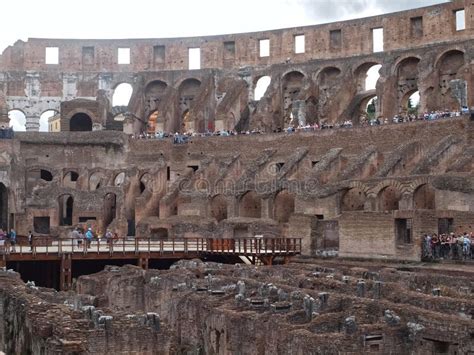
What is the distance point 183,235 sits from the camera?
38.7 m

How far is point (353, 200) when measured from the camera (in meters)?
36.4

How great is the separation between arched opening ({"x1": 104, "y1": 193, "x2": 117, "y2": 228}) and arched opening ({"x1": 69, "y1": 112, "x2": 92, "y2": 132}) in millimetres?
10519

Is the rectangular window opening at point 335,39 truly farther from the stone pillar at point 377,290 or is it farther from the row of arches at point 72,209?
the stone pillar at point 377,290

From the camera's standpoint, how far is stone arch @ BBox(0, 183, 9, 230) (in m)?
44.9

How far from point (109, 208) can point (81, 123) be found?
11.4m

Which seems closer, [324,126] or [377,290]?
[377,290]

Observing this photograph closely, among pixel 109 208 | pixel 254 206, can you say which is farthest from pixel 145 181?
pixel 254 206

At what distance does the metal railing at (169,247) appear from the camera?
1233 inches

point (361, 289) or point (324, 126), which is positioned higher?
point (324, 126)

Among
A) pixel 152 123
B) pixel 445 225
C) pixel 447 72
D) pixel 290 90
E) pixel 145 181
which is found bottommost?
pixel 445 225

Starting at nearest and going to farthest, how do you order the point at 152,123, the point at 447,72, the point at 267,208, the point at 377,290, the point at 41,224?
1. the point at 377,290
2. the point at 267,208
3. the point at 41,224
4. the point at 447,72
5. the point at 152,123

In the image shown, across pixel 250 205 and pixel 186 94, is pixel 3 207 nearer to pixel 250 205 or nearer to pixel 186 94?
pixel 250 205

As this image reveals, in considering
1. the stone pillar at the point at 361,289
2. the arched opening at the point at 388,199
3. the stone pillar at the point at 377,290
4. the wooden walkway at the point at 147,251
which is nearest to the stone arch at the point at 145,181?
the wooden walkway at the point at 147,251

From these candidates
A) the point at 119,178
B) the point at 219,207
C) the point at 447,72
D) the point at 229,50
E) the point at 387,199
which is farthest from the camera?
the point at 229,50
